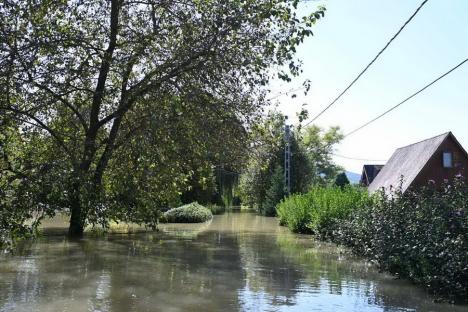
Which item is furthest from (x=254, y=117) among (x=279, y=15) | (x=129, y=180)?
(x=129, y=180)

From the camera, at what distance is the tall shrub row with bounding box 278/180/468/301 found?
8.20 m

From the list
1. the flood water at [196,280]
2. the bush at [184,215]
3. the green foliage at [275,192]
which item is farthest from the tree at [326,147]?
the flood water at [196,280]

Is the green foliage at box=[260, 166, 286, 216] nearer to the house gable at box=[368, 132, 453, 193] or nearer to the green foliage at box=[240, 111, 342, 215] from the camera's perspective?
the green foliage at box=[240, 111, 342, 215]

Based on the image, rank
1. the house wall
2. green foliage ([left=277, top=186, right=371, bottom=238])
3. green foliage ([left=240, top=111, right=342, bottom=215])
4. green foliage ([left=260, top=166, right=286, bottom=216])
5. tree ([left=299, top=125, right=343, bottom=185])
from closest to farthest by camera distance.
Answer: green foliage ([left=240, top=111, right=342, bottom=215]) → green foliage ([left=277, top=186, right=371, bottom=238]) → the house wall → green foliage ([left=260, top=166, right=286, bottom=216]) → tree ([left=299, top=125, right=343, bottom=185])

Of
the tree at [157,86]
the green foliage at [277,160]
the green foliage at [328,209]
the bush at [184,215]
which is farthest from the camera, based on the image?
the bush at [184,215]

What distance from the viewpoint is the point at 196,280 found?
9906 millimetres

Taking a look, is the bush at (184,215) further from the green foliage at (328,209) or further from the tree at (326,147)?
the tree at (326,147)

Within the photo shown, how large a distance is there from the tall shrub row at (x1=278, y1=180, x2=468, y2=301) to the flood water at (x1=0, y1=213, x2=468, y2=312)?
1.05 ft

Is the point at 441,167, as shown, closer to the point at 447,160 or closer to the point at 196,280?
the point at 447,160

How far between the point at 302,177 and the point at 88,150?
3257 cm

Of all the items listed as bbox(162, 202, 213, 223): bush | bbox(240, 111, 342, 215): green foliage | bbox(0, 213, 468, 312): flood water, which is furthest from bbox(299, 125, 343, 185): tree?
bbox(0, 213, 468, 312): flood water

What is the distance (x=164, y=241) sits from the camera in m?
17.6

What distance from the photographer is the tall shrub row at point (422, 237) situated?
323 inches

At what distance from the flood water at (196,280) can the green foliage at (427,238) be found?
34 cm
